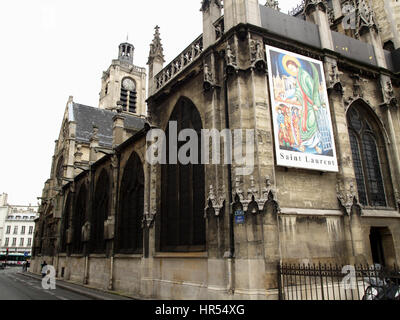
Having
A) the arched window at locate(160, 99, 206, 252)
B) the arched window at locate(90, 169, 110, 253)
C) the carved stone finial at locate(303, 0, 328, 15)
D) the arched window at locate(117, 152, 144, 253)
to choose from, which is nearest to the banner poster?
the carved stone finial at locate(303, 0, 328, 15)

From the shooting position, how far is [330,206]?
1020 cm

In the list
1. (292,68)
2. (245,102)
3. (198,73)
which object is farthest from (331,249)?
(198,73)

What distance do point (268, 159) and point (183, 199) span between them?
4251 mm

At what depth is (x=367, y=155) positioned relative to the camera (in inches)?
496

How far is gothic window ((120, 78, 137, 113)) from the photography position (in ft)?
173

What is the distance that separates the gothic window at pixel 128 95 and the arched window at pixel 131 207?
36.5 meters

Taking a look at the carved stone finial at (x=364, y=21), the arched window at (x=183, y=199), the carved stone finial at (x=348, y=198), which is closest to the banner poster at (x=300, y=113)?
the carved stone finial at (x=348, y=198)

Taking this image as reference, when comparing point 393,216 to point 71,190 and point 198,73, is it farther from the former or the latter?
point 71,190

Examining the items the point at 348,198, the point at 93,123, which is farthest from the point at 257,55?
the point at 93,123

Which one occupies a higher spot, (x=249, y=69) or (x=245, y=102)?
(x=249, y=69)

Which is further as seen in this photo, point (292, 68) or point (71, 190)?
point (71, 190)

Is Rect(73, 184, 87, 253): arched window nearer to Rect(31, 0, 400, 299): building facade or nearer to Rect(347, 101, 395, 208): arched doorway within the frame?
Rect(31, 0, 400, 299): building facade
